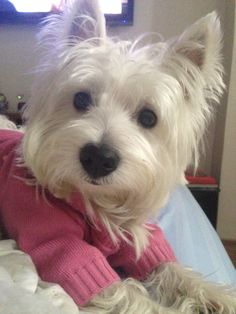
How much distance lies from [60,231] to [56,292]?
0.66 feet

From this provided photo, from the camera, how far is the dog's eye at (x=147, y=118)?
40.5 inches

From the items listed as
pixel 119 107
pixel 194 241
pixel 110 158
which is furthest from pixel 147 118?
pixel 194 241

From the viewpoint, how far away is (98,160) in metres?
0.88

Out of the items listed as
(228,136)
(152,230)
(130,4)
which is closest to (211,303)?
(152,230)

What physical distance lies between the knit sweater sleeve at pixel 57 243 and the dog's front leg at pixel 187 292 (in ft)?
0.47

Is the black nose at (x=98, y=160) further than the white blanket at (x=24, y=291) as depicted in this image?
Yes

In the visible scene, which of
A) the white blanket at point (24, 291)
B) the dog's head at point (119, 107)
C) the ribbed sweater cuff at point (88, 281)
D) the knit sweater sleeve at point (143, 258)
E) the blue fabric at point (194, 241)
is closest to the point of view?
the white blanket at point (24, 291)

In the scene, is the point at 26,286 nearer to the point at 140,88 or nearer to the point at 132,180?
the point at 132,180

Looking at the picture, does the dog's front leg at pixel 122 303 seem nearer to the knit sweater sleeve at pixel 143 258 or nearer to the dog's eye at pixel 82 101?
the knit sweater sleeve at pixel 143 258

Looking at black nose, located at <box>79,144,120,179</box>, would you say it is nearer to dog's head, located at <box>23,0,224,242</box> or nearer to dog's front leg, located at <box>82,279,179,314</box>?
dog's head, located at <box>23,0,224,242</box>

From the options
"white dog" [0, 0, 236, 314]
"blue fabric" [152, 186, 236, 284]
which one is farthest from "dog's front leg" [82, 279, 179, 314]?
"blue fabric" [152, 186, 236, 284]

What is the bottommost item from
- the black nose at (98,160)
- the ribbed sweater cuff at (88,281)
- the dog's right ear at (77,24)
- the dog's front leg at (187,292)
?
the dog's front leg at (187,292)

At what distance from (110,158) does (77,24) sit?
39 centimetres

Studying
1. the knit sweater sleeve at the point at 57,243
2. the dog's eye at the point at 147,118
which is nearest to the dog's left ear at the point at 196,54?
the dog's eye at the point at 147,118
